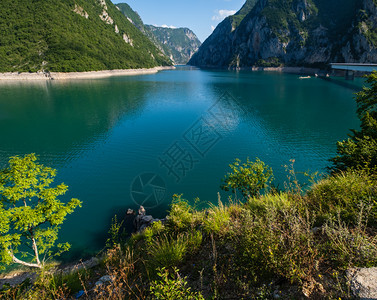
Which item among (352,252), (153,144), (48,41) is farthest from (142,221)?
(48,41)

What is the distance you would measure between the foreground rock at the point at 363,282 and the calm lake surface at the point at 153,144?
1430 cm

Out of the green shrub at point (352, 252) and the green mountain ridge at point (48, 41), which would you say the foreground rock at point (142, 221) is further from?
the green mountain ridge at point (48, 41)

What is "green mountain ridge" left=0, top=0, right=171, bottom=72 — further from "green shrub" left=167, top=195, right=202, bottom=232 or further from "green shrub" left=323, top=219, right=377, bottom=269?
"green shrub" left=323, top=219, right=377, bottom=269

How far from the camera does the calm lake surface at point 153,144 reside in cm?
1904

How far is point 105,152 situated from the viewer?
1121 inches

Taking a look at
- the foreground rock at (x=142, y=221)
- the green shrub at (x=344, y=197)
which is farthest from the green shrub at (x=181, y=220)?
the foreground rock at (x=142, y=221)

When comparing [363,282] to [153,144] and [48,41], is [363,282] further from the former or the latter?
[48,41]

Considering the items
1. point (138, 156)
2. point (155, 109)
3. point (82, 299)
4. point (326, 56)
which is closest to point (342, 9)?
point (326, 56)

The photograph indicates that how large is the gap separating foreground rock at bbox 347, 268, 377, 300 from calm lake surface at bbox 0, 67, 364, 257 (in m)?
14.3

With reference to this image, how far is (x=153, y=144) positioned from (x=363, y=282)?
28862 millimetres

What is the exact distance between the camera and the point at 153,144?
30859 mm

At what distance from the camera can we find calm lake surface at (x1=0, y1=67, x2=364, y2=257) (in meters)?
19.0

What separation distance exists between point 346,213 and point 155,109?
50.3 meters

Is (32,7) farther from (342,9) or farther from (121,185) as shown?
(342,9)
